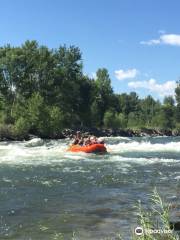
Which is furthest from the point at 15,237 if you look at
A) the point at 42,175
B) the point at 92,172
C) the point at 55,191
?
the point at 92,172

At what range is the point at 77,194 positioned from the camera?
57.7 feet

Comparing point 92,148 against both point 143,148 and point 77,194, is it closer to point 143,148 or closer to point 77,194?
point 143,148

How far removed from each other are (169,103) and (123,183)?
11857 centimetres

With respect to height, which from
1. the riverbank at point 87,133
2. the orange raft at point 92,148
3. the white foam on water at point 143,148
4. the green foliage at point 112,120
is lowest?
the white foam on water at point 143,148

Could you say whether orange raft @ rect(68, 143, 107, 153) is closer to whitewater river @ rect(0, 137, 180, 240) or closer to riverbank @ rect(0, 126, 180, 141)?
whitewater river @ rect(0, 137, 180, 240)

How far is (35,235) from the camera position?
12.0 m

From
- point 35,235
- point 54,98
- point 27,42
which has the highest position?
point 27,42

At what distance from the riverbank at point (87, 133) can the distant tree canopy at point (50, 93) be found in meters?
0.68

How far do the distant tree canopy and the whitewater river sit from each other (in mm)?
37618

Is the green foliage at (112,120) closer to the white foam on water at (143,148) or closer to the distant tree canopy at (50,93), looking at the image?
the distant tree canopy at (50,93)

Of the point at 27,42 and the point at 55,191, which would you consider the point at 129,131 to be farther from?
the point at 55,191

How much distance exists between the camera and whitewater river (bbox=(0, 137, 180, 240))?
41.3 ft

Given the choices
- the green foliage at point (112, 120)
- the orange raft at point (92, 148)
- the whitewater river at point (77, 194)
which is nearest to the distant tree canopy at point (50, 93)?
the green foliage at point (112, 120)

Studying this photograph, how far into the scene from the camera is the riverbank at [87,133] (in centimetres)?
6242
